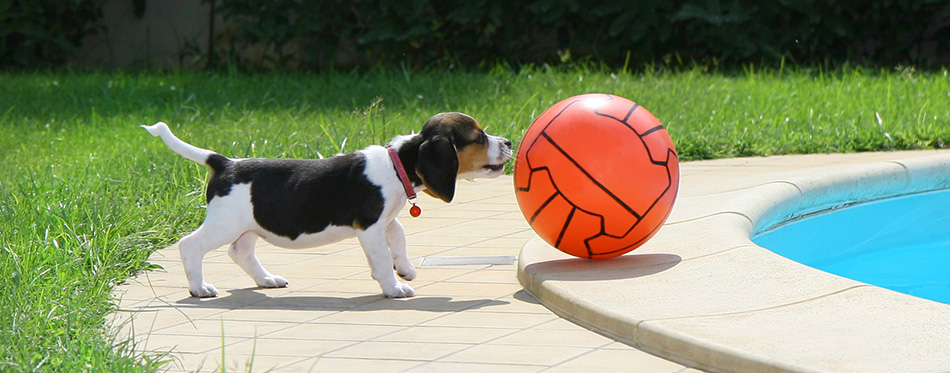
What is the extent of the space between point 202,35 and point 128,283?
11.0 metres

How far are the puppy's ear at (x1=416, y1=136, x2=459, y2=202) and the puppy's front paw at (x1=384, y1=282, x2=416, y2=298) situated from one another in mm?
450

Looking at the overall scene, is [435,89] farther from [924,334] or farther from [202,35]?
[924,334]

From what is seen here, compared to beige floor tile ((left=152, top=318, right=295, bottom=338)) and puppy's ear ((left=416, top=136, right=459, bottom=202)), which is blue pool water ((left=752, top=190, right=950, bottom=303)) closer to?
puppy's ear ((left=416, top=136, right=459, bottom=202))

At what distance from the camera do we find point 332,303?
427cm

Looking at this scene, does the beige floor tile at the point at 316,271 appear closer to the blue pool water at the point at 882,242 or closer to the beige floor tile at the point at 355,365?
the beige floor tile at the point at 355,365

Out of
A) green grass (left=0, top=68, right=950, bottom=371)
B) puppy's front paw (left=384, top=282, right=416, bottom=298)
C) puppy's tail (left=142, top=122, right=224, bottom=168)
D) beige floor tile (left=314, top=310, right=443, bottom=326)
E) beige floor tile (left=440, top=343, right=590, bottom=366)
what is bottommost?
green grass (left=0, top=68, right=950, bottom=371)

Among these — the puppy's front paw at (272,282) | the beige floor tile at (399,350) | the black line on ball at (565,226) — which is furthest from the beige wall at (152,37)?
the beige floor tile at (399,350)

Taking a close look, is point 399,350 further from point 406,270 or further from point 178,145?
point 178,145

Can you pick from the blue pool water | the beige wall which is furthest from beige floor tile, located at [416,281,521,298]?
the beige wall

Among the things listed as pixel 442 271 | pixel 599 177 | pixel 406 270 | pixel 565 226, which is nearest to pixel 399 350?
pixel 406 270

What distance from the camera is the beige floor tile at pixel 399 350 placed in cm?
342

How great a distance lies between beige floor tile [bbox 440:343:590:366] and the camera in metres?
3.33

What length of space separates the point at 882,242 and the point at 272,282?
3.90 meters

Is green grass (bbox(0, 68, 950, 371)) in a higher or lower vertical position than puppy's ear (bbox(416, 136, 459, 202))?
lower
